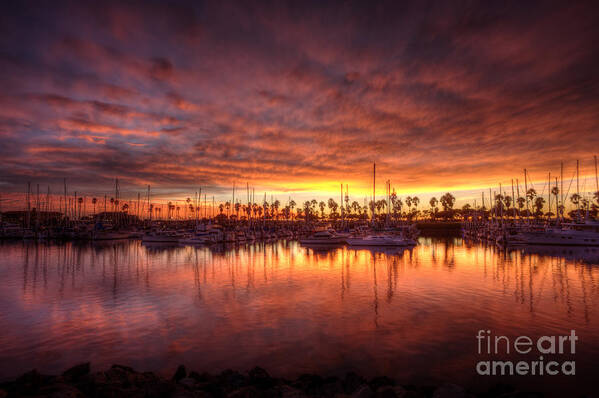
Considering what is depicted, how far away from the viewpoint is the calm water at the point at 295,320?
10836 millimetres

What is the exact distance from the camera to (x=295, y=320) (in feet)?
50.0

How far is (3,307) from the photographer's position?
58.3ft

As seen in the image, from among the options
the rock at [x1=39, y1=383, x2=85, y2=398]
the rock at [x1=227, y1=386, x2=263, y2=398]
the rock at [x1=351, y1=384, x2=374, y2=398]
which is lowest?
the rock at [x1=351, y1=384, x2=374, y2=398]

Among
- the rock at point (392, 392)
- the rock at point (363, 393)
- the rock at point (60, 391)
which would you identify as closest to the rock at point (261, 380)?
the rock at point (363, 393)

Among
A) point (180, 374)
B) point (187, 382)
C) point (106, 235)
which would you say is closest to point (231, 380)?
point (187, 382)

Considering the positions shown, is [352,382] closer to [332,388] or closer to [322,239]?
[332,388]

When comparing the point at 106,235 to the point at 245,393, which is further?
the point at 106,235

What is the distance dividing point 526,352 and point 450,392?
19.1 ft

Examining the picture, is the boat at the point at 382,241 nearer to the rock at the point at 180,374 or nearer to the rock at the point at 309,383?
the rock at the point at 309,383

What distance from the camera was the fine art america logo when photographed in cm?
1027

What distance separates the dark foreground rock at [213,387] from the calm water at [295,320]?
42.4 inches

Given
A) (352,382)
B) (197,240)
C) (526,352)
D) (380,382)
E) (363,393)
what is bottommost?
(197,240)

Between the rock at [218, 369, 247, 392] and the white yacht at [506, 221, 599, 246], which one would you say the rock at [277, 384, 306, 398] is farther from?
the white yacht at [506, 221, 599, 246]

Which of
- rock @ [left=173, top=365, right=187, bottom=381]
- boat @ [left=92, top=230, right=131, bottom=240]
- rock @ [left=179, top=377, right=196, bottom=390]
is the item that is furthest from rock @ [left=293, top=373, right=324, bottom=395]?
boat @ [left=92, top=230, right=131, bottom=240]
